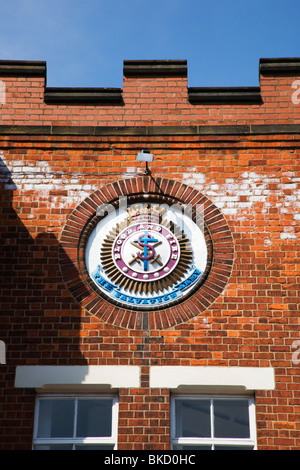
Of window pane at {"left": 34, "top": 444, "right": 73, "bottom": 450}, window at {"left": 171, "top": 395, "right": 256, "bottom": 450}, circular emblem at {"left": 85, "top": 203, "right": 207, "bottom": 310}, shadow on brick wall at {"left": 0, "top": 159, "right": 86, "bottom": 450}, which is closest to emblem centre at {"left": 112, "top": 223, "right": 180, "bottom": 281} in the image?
circular emblem at {"left": 85, "top": 203, "right": 207, "bottom": 310}

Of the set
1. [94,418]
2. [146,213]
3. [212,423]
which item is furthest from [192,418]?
[146,213]

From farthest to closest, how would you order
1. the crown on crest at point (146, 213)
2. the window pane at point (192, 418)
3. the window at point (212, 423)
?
the crown on crest at point (146, 213), the window pane at point (192, 418), the window at point (212, 423)

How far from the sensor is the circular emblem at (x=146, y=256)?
8.56 m

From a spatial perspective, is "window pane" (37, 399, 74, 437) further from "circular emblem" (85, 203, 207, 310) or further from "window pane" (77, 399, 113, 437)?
"circular emblem" (85, 203, 207, 310)

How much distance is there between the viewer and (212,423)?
7.94 m

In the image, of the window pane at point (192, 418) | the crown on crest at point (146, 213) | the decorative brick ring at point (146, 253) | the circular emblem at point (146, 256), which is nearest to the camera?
the window pane at point (192, 418)

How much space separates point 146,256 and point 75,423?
2.25 m

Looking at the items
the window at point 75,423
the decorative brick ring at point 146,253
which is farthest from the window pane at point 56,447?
the decorative brick ring at point 146,253

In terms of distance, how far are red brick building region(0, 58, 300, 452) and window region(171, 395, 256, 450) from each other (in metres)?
0.02

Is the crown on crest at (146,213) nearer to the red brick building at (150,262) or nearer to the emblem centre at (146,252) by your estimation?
the red brick building at (150,262)

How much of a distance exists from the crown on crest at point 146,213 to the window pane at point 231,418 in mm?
2488

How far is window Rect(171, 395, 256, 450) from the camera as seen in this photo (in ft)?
25.7

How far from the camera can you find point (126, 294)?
855cm

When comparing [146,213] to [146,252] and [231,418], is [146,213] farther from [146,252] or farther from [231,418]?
[231,418]
